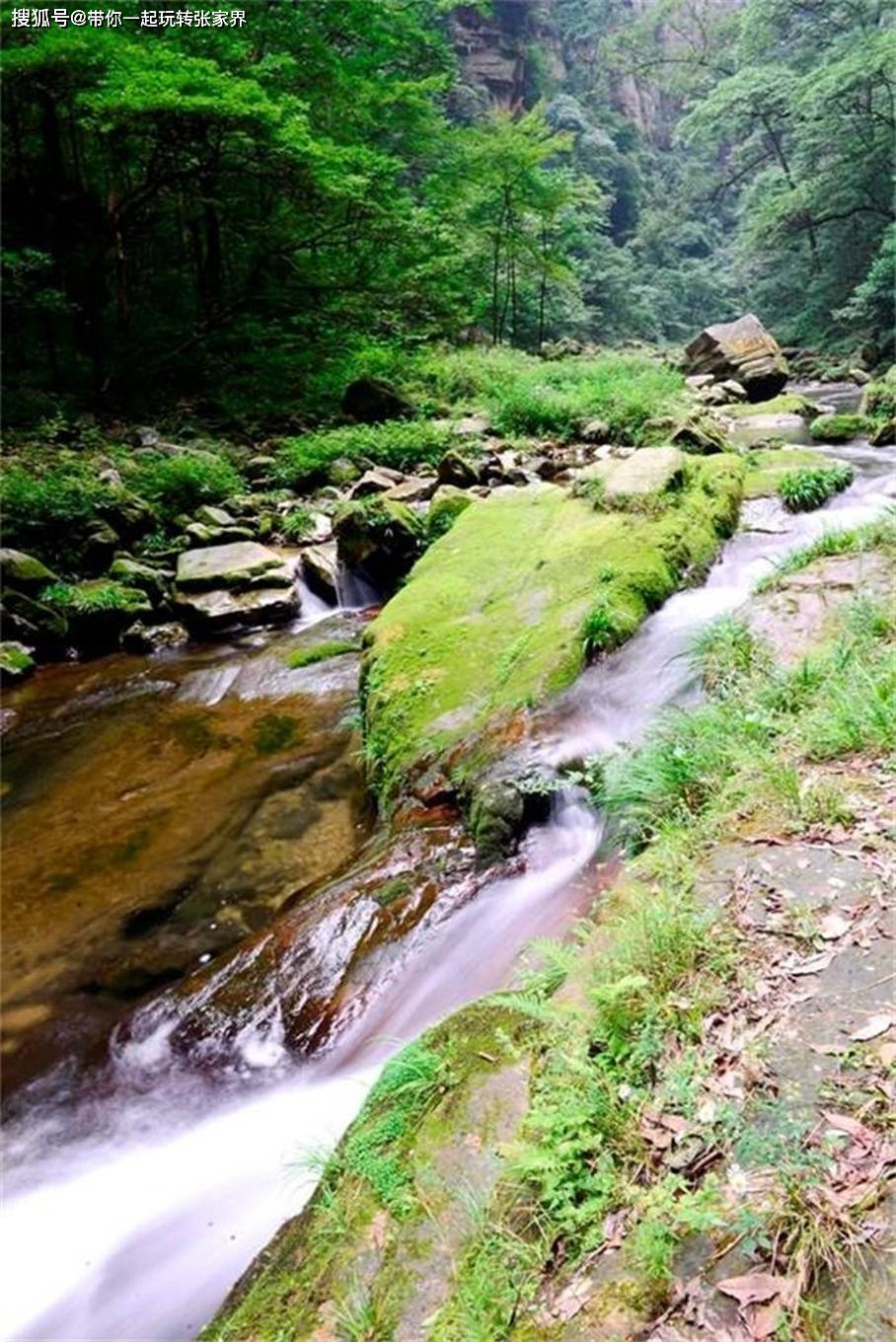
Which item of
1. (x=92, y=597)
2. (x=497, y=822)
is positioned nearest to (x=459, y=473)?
(x=92, y=597)

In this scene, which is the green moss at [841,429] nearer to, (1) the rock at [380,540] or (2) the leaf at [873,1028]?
(1) the rock at [380,540]

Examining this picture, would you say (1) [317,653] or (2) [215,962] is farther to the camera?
(1) [317,653]

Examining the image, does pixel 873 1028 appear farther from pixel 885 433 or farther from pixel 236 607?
pixel 885 433

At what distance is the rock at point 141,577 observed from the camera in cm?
849

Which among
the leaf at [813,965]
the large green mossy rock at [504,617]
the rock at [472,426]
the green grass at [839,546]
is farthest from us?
the rock at [472,426]

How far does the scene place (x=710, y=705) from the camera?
3820 mm

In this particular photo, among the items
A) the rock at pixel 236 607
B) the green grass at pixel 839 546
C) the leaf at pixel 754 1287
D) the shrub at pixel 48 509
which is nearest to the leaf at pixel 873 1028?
the leaf at pixel 754 1287

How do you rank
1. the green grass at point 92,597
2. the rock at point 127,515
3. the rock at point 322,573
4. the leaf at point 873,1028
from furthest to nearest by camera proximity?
the rock at point 127,515, the rock at point 322,573, the green grass at point 92,597, the leaf at point 873,1028

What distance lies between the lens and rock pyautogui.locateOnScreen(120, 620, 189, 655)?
7.99 m

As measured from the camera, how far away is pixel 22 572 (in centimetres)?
808

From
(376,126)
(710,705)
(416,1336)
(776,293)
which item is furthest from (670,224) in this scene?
(416,1336)

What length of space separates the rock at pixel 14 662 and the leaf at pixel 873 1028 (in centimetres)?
747

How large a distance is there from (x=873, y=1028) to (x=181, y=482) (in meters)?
9.93

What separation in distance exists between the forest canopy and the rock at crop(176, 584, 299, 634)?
6259mm
